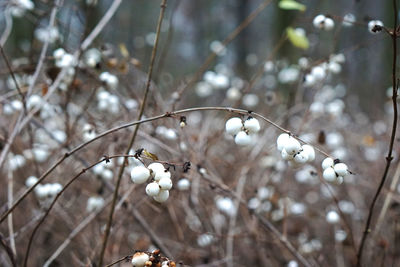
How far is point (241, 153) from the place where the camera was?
314 cm

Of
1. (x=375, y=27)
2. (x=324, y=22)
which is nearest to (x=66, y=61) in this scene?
(x=324, y=22)

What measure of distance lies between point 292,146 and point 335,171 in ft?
0.58

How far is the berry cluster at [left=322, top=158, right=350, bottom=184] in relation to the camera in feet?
3.77

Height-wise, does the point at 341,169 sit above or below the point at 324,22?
below

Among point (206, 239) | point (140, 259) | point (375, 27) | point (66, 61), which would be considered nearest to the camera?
point (140, 259)

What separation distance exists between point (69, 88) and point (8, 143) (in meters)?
0.54

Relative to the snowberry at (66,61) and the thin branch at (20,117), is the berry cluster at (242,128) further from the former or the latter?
the snowberry at (66,61)

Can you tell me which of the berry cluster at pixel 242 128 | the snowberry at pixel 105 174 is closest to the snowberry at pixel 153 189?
the berry cluster at pixel 242 128

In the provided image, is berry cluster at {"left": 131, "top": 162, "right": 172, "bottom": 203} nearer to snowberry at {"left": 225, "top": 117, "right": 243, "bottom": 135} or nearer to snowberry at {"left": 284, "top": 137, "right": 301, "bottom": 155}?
snowberry at {"left": 225, "top": 117, "right": 243, "bottom": 135}

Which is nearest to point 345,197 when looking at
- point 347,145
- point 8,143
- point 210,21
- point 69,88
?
point 347,145

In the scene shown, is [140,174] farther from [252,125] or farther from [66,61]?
[66,61]

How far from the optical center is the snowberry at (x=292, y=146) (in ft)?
3.60

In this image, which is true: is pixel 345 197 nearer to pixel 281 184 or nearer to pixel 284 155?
pixel 281 184

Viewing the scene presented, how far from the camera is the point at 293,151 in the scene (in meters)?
1.11
